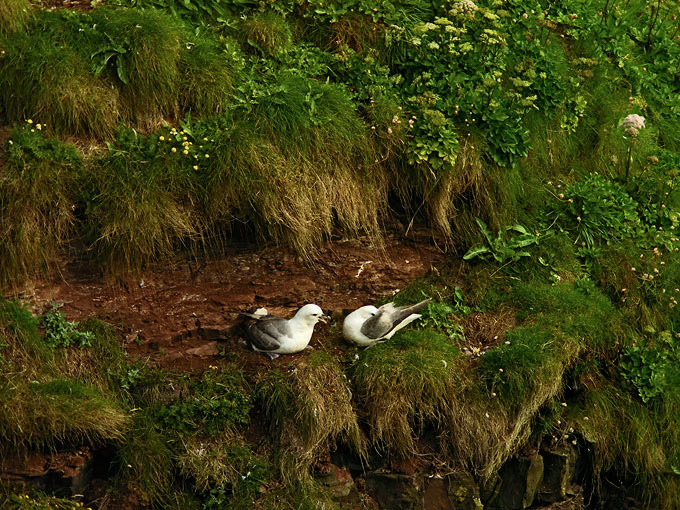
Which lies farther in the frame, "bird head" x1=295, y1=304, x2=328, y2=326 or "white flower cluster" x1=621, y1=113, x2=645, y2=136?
"white flower cluster" x1=621, y1=113, x2=645, y2=136

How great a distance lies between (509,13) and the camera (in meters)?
9.58

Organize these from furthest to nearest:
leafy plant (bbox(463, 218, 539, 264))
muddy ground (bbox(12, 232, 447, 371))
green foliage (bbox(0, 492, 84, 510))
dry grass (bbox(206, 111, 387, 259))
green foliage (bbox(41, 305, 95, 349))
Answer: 1. leafy plant (bbox(463, 218, 539, 264))
2. dry grass (bbox(206, 111, 387, 259))
3. muddy ground (bbox(12, 232, 447, 371))
4. green foliage (bbox(41, 305, 95, 349))
5. green foliage (bbox(0, 492, 84, 510))

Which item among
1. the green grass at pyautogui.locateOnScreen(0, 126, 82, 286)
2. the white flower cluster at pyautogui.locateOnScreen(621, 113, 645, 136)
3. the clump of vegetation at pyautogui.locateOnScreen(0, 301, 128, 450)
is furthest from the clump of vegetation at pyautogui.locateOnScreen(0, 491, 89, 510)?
the white flower cluster at pyautogui.locateOnScreen(621, 113, 645, 136)

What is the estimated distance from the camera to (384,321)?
7.39 metres

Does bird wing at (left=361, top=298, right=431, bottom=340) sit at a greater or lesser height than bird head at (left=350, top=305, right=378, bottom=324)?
lesser

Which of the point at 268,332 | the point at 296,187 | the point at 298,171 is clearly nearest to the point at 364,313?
the point at 268,332

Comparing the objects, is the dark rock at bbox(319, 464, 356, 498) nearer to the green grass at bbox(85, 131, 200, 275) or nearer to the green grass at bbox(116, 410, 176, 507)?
the green grass at bbox(116, 410, 176, 507)

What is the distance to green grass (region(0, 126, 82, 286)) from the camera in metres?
7.14

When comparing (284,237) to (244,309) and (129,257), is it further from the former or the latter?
(129,257)

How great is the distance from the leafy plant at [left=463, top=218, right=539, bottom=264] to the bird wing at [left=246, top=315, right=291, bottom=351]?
2.01 m

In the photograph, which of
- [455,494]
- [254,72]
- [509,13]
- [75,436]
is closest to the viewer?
[75,436]

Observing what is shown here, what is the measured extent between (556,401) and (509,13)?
429 centimetres

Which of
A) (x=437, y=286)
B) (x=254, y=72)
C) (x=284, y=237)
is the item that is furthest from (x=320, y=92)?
(x=437, y=286)

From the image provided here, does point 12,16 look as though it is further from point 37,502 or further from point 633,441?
point 633,441
